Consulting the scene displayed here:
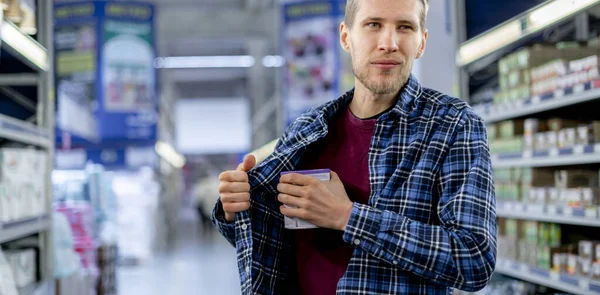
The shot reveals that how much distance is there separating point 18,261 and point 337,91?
23.5ft

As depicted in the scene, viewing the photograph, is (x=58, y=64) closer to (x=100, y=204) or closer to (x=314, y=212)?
(x=100, y=204)

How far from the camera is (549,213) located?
3.59m

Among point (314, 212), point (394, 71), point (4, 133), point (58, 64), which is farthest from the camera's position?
point (58, 64)

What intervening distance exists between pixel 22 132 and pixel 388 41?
2.64m

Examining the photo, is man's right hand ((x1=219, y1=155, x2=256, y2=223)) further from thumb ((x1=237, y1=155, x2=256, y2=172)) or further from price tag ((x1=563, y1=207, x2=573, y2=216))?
price tag ((x1=563, y1=207, x2=573, y2=216))

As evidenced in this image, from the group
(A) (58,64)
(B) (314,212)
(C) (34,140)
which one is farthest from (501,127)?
(A) (58,64)

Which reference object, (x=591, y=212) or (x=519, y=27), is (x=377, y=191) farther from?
(x=519, y=27)

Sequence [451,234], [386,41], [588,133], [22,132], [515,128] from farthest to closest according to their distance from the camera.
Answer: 1. [515,128]
2. [22,132]
3. [588,133]
4. [386,41]
5. [451,234]

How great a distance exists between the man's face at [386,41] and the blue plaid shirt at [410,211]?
0.25 feet

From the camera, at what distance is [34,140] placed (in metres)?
3.85

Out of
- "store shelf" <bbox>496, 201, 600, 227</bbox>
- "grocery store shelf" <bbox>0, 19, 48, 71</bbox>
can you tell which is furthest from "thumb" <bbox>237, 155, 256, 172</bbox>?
"store shelf" <bbox>496, 201, 600, 227</bbox>

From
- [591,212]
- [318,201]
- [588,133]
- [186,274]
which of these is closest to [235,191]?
[318,201]

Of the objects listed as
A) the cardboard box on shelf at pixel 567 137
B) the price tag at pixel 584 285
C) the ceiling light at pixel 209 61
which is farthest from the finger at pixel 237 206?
the ceiling light at pixel 209 61

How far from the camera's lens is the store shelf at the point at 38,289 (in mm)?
3769
